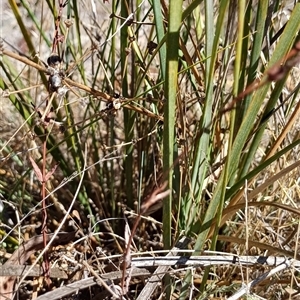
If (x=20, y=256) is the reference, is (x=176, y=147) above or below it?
above

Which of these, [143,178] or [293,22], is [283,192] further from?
[293,22]

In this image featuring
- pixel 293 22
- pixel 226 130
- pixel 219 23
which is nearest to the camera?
pixel 219 23

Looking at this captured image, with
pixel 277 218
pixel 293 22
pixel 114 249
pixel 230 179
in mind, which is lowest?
pixel 114 249

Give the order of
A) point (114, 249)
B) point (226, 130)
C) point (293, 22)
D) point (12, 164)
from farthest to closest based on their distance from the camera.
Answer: point (12, 164) → point (114, 249) → point (226, 130) → point (293, 22)

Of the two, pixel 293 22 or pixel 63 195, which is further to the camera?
pixel 63 195

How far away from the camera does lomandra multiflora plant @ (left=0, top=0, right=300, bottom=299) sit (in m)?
0.79

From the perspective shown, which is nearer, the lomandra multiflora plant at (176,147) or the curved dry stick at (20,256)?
the lomandra multiflora plant at (176,147)

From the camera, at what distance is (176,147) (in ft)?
3.07

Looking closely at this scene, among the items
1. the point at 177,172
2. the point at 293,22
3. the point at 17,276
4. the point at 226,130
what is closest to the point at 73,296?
the point at 17,276

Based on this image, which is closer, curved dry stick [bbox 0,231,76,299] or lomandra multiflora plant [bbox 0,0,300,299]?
lomandra multiflora plant [bbox 0,0,300,299]

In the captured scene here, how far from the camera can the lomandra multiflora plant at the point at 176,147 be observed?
792 mm

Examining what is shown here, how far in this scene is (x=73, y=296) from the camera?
3.39 feet

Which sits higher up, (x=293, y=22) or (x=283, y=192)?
(x=293, y=22)

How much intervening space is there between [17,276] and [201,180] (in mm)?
339
